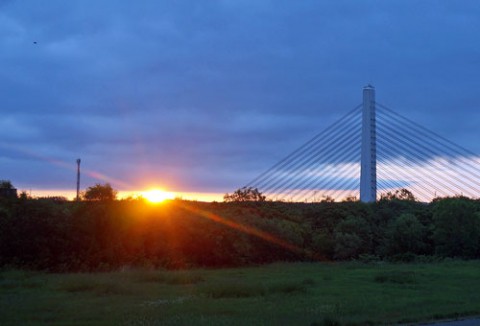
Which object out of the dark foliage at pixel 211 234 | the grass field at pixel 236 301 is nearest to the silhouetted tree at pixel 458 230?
the dark foliage at pixel 211 234

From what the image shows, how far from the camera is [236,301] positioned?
19266mm

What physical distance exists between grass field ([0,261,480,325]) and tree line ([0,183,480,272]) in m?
11.0

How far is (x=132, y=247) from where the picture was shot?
139 feet

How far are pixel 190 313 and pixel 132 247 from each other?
26.7 metres

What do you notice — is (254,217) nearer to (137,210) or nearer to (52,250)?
(137,210)

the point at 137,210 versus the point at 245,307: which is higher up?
the point at 137,210

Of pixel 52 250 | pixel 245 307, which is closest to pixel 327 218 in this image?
pixel 52 250

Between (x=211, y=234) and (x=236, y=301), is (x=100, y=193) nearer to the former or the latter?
(x=211, y=234)

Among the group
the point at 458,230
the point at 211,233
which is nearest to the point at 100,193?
the point at 211,233

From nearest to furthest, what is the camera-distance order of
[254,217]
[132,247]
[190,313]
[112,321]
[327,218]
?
[112,321] < [190,313] < [132,247] < [254,217] < [327,218]

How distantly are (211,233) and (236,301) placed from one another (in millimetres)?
25963

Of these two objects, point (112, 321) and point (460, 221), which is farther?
point (460, 221)

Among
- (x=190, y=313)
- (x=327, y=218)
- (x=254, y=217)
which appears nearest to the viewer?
(x=190, y=313)

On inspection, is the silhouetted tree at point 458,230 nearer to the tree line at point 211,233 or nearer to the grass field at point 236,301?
the tree line at point 211,233
